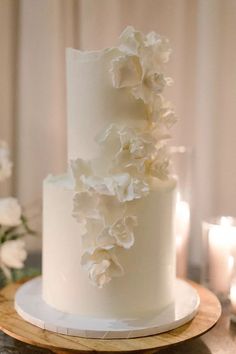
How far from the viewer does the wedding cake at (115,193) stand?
811mm

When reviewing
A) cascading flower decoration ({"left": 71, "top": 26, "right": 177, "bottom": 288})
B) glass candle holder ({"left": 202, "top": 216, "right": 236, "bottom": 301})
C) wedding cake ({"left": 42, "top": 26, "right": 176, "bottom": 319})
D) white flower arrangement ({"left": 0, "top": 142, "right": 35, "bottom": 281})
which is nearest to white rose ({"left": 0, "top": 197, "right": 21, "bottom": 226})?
white flower arrangement ({"left": 0, "top": 142, "right": 35, "bottom": 281})

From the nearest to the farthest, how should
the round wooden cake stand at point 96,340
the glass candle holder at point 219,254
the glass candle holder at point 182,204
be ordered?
1. the round wooden cake stand at point 96,340
2. the glass candle holder at point 219,254
3. the glass candle holder at point 182,204

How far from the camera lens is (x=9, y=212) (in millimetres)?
1104

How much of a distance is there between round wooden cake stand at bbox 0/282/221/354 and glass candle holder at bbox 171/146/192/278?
0.31 m

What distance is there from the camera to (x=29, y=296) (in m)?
0.95

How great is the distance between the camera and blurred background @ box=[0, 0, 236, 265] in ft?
4.16

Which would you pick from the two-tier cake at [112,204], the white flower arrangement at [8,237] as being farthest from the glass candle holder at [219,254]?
the white flower arrangement at [8,237]

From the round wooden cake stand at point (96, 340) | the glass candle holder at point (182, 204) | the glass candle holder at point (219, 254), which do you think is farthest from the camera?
the glass candle holder at point (182, 204)

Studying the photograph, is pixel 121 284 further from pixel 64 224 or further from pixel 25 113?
pixel 25 113

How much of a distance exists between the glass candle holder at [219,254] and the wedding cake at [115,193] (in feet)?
0.66

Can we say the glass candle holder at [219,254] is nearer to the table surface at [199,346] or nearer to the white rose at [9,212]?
the table surface at [199,346]

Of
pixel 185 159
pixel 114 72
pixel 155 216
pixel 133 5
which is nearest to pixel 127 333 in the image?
pixel 155 216

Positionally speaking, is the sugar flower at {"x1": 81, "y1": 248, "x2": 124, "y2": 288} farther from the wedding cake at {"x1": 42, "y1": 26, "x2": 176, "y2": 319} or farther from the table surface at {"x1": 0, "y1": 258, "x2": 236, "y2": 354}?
the table surface at {"x1": 0, "y1": 258, "x2": 236, "y2": 354}

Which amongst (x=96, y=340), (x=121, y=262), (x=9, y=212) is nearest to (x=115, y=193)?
(x=121, y=262)
